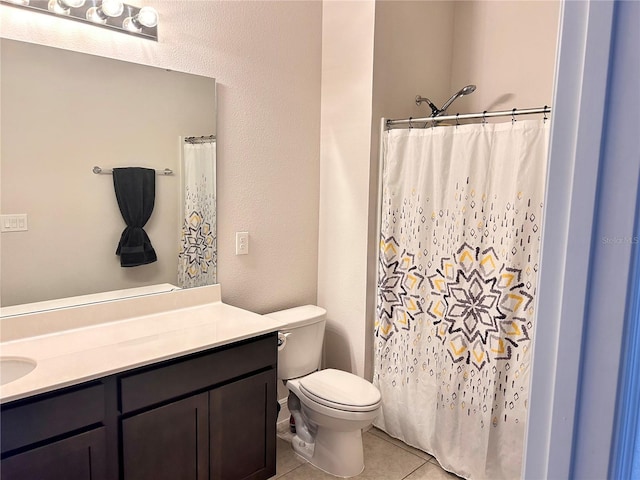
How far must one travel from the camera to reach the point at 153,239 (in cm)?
221

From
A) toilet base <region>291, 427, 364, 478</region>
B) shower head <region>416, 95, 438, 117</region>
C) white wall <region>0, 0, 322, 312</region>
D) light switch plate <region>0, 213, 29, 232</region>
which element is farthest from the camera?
shower head <region>416, 95, 438, 117</region>

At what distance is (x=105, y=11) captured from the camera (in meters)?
1.91

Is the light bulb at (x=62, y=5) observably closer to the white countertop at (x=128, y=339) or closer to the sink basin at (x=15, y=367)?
the white countertop at (x=128, y=339)

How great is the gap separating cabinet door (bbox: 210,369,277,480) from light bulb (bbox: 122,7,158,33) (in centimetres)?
160

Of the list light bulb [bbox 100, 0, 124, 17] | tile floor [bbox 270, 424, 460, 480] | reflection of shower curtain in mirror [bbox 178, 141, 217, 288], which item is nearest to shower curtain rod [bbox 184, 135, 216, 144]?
reflection of shower curtain in mirror [bbox 178, 141, 217, 288]

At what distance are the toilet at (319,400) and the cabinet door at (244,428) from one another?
311 mm

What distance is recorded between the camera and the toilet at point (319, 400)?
7.50 ft

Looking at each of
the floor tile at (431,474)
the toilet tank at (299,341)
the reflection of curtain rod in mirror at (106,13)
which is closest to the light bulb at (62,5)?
the reflection of curtain rod in mirror at (106,13)

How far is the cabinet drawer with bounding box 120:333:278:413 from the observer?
1652 millimetres

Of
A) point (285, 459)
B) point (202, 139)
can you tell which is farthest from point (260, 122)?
point (285, 459)

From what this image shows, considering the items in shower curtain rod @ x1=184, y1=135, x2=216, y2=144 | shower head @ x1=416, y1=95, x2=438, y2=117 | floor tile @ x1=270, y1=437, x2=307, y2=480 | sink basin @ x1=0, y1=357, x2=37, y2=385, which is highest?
shower head @ x1=416, y1=95, x2=438, y2=117

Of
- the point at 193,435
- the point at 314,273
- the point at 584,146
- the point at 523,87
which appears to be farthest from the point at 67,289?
the point at 523,87

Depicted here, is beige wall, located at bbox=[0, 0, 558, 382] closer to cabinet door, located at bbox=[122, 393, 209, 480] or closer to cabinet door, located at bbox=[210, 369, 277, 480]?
cabinet door, located at bbox=[210, 369, 277, 480]

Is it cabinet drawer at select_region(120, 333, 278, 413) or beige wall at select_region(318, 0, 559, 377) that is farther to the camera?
beige wall at select_region(318, 0, 559, 377)
